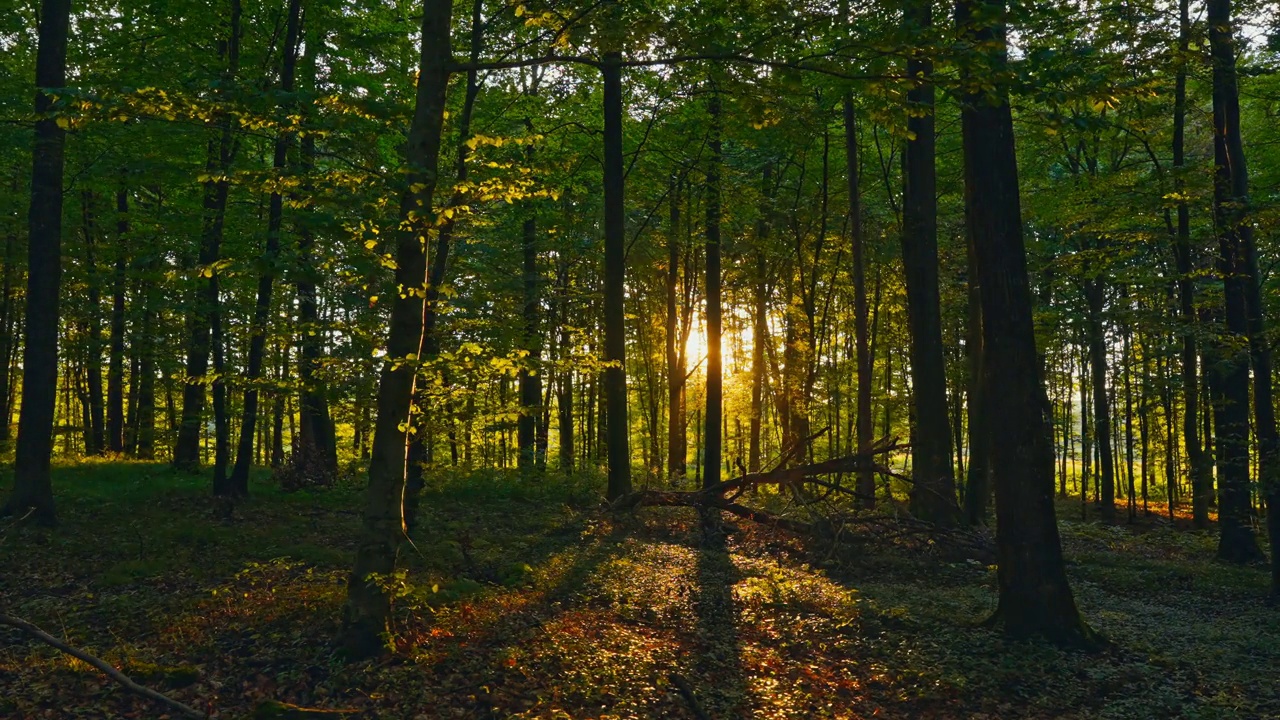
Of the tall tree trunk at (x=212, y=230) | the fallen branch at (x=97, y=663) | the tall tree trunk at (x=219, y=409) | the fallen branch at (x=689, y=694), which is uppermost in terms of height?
the tall tree trunk at (x=212, y=230)

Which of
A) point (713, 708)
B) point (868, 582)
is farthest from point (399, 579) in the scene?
point (868, 582)

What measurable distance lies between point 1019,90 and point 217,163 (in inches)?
549

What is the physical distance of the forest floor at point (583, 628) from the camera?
623 centimetres

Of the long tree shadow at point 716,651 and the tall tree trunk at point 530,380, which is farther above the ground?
the tall tree trunk at point 530,380

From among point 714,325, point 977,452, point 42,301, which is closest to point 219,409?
point 42,301

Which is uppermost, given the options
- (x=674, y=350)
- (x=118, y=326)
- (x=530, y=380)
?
(x=118, y=326)

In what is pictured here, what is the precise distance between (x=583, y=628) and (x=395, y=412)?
3.24 metres

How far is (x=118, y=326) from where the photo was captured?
1980cm

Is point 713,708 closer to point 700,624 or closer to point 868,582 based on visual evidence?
point 700,624

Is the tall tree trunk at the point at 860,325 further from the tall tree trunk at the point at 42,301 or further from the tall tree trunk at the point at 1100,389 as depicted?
the tall tree trunk at the point at 42,301

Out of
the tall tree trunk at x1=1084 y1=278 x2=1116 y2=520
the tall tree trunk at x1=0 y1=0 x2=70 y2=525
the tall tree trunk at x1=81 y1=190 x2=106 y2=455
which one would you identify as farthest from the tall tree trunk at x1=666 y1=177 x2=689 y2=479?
the tall tree trunk at x1=81 y1=190 x2=106 y2=455

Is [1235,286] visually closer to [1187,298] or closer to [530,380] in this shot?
[1187,298]

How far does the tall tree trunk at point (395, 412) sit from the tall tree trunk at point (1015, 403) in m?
5.89

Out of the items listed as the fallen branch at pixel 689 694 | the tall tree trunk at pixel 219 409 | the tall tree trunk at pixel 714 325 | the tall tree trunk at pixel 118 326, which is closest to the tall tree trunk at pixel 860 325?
the tall tree trunk at pixel 714 325
